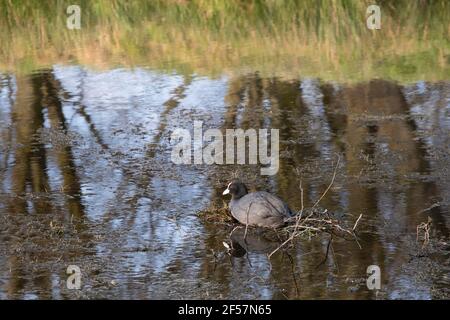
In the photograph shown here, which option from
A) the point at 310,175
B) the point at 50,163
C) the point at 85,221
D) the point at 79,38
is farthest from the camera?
the point at 79,38

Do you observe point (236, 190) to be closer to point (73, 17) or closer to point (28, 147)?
point (28, 147)

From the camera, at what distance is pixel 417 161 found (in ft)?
33.1

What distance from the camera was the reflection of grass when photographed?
14695 millimetres

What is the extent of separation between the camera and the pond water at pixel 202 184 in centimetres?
723

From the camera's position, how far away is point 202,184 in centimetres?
955

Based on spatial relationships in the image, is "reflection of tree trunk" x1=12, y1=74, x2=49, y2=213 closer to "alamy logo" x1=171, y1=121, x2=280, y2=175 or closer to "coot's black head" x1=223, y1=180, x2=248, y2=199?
"alamy logo" x1=171, y1=121, x2=280, y2=175

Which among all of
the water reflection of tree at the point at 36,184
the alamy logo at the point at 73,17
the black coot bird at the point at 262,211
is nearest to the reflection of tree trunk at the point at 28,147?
the water reflection of tree at the point at 36,184

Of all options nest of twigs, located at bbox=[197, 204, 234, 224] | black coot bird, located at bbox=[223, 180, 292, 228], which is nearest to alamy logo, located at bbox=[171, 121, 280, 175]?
nest of twigs, located at bbox=[197, 204, 234, 224]

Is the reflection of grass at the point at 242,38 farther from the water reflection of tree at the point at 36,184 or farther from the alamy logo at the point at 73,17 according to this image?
the water reflection of tree at the point at 36,184

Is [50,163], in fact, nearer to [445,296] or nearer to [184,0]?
[445,296]

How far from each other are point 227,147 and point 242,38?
5579 mm

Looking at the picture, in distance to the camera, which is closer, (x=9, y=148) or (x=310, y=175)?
(x=310, y=175)
